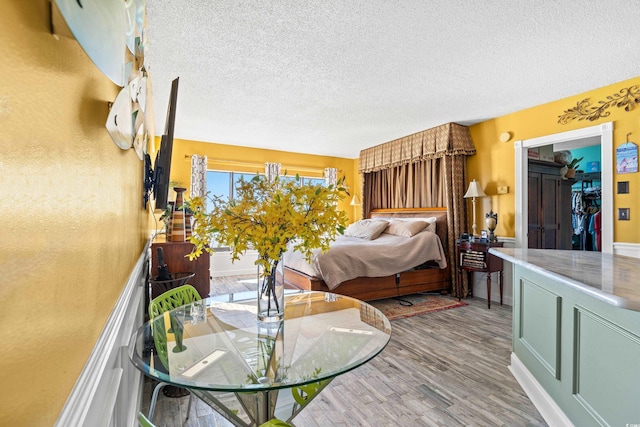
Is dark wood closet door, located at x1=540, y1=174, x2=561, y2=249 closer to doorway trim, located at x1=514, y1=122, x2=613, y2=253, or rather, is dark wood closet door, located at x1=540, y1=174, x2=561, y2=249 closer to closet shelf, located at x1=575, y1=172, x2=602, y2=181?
doorway trim, located at x1=514, y1=122, x2=613, y2=253

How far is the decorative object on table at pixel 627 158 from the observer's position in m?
3.00

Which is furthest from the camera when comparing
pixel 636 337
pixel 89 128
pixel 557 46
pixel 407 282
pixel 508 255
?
pixel 407 282

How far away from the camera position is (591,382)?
4.50ft

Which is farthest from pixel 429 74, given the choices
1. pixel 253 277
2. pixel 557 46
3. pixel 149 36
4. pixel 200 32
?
pixel 253 277

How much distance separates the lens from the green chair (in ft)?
3.79

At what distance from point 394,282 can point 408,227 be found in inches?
35.8

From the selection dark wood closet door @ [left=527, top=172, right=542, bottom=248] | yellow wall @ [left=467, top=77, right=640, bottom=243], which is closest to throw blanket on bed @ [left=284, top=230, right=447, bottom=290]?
yellow wall @ [left=467, top=77, right=640, bottom=243]

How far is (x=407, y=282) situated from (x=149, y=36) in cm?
387

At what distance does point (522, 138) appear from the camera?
3.92m

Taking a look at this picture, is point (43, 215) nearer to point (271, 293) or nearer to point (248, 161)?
point (271, 293)

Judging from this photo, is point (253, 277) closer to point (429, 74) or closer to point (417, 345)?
point (417, 345)

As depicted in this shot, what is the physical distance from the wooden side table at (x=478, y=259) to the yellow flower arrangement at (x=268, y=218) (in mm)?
3346

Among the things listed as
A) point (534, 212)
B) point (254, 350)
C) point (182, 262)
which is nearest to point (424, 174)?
point (534, 212)

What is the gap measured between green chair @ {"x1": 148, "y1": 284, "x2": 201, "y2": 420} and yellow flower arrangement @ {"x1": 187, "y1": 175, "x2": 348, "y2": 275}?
379 millimetres
